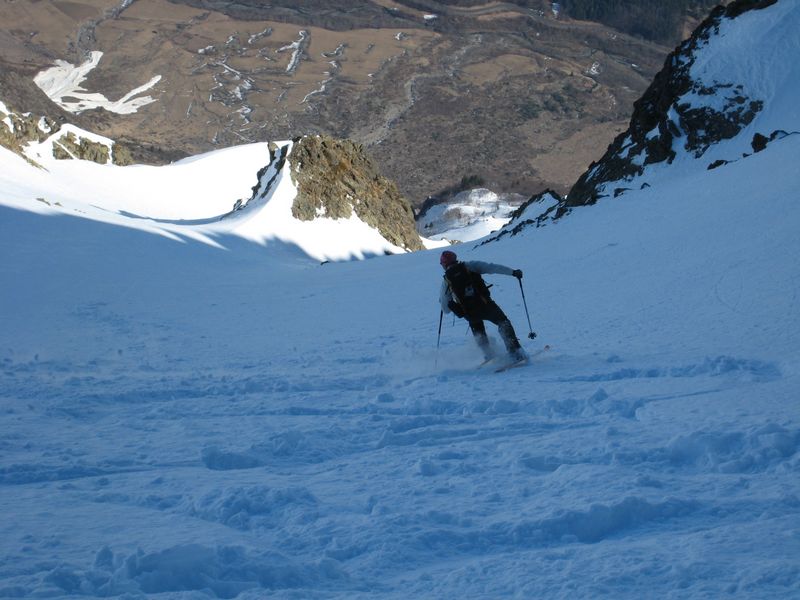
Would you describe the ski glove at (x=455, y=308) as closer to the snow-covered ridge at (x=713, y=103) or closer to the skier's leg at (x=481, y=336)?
the skier's leg at (x=481, y=336)

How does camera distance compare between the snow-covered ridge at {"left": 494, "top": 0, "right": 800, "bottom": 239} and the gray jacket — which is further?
the snow-covered ridge at {"left": 494, "top": 0, "right": 800, "bottom": 239}

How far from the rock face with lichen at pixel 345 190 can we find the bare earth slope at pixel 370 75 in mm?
35094

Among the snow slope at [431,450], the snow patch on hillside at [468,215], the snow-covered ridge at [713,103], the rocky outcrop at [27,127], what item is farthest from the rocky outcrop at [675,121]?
the rocky outcrop at [27,127]

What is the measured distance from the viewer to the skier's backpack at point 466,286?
730 cm

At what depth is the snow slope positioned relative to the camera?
2955 mm

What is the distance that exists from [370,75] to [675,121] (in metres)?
83.6

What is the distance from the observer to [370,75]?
332ft

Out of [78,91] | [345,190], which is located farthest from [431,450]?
[78,91]

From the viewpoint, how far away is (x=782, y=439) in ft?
12.5

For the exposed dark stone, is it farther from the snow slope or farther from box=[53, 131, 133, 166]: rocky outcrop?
box=[53, 131, 133, 166]: rocky outcrop

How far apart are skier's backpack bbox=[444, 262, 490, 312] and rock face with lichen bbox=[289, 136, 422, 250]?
2642 cm

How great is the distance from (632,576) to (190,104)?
9465 cm

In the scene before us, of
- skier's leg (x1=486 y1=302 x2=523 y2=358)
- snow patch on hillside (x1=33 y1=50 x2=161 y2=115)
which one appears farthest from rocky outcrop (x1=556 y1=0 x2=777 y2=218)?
snow patch on hillside (x1=33 y1=50 x2=161 y2=115)

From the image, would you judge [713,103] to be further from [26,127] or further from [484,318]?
[26,127]
